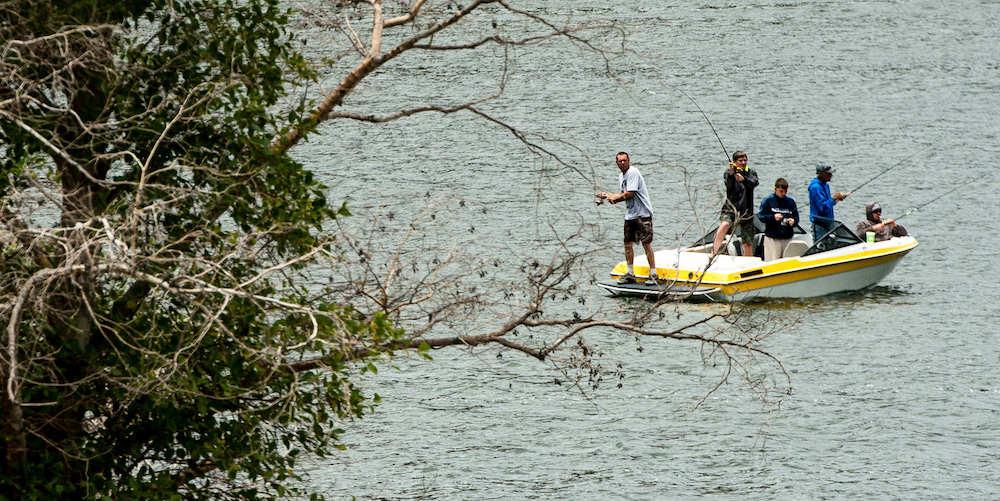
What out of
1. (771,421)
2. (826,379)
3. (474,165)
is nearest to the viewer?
(771,421)

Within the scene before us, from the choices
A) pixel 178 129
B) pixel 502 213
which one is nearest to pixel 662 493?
pixel 178 129

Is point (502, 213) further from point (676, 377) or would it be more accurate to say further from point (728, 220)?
point (676, 377)

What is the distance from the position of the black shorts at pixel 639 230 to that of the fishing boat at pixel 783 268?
1.68 feet

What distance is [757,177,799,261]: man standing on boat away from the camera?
2370 centimetres

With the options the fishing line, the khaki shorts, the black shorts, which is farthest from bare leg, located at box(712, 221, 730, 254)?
the fishing line

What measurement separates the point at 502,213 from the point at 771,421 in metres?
10.8

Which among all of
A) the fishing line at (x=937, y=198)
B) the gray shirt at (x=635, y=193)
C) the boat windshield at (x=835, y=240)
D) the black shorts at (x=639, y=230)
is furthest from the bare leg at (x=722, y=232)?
the fishing line at (x=937, y=198)

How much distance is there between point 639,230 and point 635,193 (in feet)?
2.18

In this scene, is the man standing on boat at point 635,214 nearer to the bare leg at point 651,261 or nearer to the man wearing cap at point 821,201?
the bare leg at point 651,261

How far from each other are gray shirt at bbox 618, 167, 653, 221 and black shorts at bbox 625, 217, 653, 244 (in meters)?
0.07

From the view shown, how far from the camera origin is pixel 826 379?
2105 cm

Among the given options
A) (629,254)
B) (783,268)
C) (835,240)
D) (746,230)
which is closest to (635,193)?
(629,254)

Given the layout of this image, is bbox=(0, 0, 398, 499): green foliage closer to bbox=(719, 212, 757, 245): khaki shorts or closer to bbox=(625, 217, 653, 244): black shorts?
bbox=(625, 217, 653, 244): black shorts

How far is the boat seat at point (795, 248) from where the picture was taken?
24531 mm
